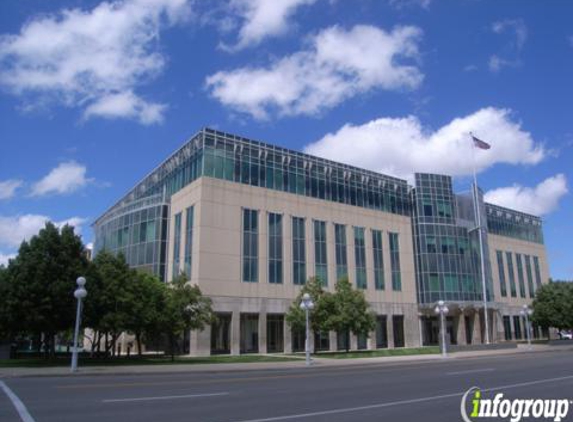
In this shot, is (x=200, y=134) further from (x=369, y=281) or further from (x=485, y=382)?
(x=485, y=382)

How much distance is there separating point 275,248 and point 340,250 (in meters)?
8.40

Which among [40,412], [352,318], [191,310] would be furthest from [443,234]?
[40,412]

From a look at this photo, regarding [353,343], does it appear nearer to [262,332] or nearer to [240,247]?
[262,332]

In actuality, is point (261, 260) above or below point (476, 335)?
above

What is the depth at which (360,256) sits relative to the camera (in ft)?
177

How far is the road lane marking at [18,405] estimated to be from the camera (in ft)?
33.1

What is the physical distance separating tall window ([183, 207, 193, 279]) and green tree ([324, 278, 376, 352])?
1302cm

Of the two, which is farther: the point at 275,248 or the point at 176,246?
the point at 275,248

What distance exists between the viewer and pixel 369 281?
54.0m

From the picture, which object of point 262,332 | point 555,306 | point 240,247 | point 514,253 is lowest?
point 262,332

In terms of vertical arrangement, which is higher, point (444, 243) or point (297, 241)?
point (444, 243)

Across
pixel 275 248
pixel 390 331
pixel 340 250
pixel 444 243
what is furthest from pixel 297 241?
pixel 444 243

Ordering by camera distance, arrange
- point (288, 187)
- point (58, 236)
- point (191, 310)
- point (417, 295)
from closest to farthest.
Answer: point (58, 236)
point (191, 310)
point (288, 187)
point (417, 295)

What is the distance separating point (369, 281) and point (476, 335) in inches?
666
